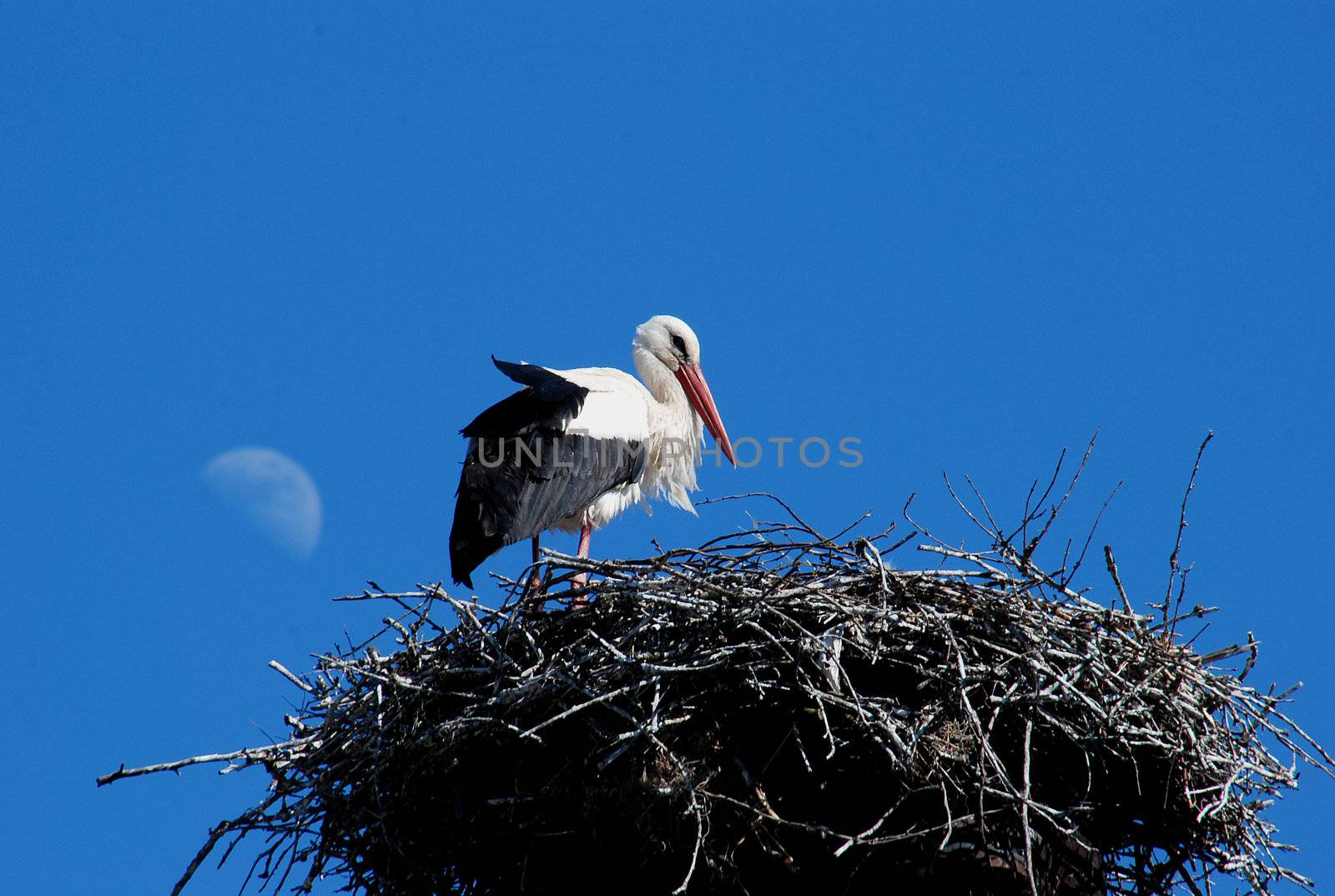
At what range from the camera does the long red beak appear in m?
5.98

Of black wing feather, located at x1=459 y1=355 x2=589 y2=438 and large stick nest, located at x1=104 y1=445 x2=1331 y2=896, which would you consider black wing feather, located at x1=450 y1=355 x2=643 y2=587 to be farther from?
large stick nest, located at x1=104 y1=445 x2=1331 y2=896

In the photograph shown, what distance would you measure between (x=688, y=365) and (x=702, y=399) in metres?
0.16

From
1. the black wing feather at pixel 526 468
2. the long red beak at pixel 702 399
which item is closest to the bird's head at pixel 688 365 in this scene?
the long red beak at pixel 702 399

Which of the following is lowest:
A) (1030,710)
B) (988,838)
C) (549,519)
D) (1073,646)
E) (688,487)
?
(988,838)

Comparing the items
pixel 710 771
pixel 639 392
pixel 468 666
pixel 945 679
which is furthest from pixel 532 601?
pixel 639 392

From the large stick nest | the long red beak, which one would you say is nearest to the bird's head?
the long red beak

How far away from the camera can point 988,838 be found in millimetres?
3139

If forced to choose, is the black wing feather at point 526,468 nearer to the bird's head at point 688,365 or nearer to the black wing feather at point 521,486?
the black wing feather at point 521,486

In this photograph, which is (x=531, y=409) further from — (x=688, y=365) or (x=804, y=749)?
(x=804, y=749)

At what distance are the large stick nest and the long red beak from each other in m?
2.41

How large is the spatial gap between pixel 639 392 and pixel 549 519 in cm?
99

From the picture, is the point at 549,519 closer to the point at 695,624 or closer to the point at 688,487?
the point at 688,487

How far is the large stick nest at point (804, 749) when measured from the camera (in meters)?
3.16

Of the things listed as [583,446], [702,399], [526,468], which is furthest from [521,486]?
[702,399]
